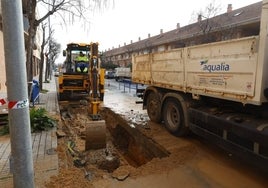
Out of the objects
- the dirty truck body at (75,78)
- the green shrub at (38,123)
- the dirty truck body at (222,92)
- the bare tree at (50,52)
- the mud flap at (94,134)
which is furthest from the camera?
the bare tree at (50,52)

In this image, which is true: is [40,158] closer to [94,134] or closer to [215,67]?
[94,134]

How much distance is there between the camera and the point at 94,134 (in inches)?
259

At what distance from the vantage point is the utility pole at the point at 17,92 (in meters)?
2.61

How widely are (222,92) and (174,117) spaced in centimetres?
222

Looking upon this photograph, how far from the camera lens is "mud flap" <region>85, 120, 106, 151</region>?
21.4 ft

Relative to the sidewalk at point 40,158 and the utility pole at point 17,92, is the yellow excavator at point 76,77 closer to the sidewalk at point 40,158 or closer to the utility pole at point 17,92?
the sidewalk at point 40,158

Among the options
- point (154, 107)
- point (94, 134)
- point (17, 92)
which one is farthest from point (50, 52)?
point (17, 92)

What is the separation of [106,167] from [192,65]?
3.30m

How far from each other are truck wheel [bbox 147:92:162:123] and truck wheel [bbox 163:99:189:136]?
48 centimetres

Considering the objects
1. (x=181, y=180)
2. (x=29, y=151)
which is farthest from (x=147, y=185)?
(x=29, y=151)

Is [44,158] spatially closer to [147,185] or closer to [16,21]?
[147,185]

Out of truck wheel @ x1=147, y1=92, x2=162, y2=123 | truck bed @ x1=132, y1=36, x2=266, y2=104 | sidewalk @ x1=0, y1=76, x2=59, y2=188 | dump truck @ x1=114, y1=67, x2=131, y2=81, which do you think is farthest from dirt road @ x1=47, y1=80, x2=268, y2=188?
dump truck @ x1=114, y1=67, x2=131, y2=81

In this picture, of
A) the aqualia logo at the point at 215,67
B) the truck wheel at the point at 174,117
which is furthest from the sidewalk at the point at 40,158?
the aqualia logo at the point at 215,67

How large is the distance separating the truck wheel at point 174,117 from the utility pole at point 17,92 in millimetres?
4247
